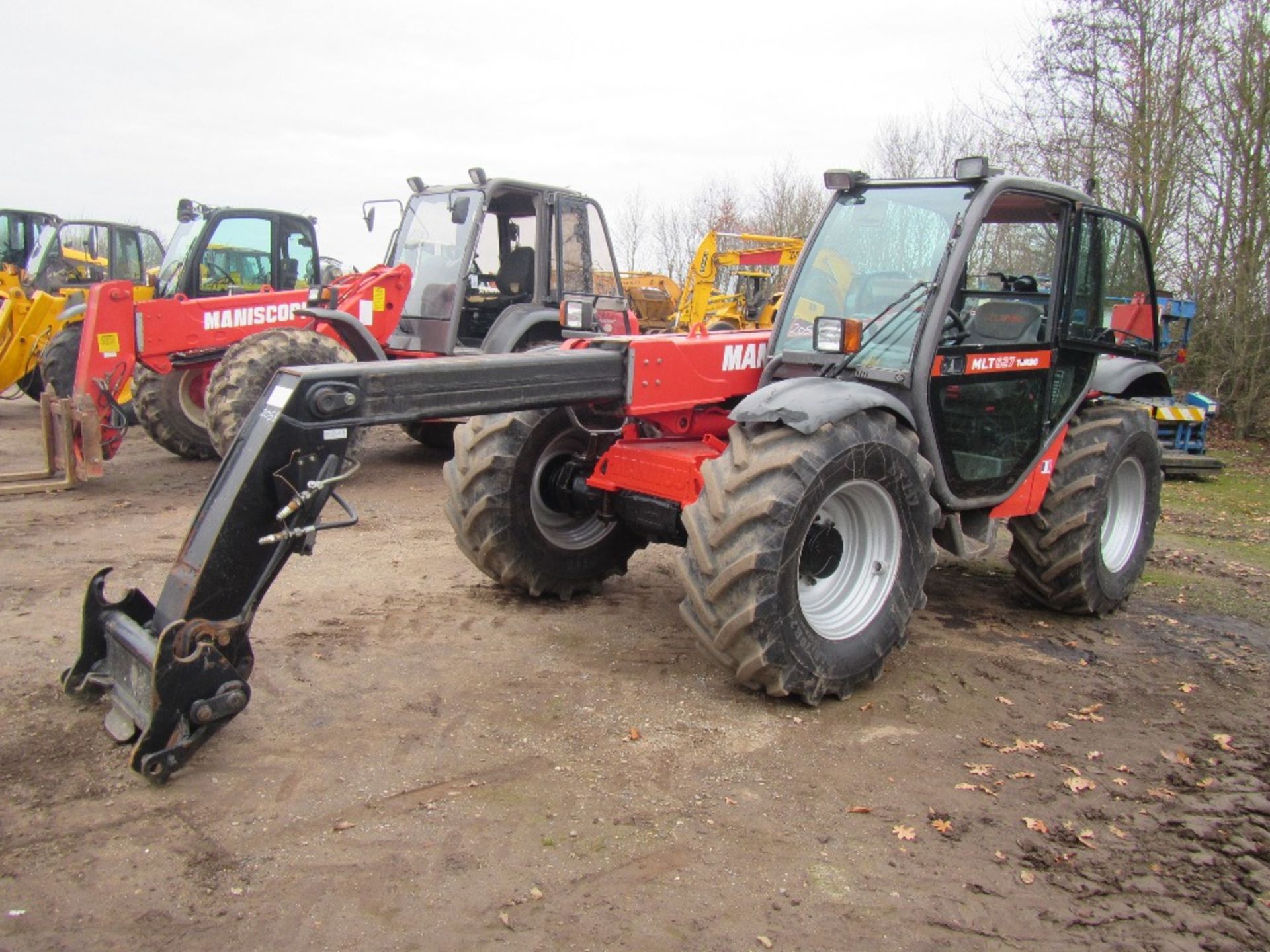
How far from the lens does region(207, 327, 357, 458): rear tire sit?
817 cm

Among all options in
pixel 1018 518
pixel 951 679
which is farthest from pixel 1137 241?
pixel 951 679

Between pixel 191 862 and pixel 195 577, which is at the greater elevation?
pixel 195 577

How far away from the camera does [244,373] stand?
822 cm

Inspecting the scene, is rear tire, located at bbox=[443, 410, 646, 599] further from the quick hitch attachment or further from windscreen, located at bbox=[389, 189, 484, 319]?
windscreen, located at bbox=[389, 189, 484, 319]

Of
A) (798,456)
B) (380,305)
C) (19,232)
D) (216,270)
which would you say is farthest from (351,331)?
(19,232)

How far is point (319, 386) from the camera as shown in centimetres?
347

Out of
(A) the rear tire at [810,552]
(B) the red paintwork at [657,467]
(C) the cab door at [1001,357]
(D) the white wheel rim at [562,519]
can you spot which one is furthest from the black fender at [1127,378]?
(D) the white wheel rim at [562,519]

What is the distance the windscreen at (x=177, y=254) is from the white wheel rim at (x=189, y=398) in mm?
895

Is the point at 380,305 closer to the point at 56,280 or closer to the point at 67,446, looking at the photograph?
the point at 67,446

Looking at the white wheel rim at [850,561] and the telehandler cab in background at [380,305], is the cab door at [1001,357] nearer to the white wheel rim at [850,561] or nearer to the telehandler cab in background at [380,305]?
the white wheel rim at [850,561]

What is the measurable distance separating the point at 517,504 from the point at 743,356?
1400 millimetres

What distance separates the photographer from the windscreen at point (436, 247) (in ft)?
30.5

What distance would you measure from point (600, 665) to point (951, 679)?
5.47 ft

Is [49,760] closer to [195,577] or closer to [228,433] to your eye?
[195,577]
